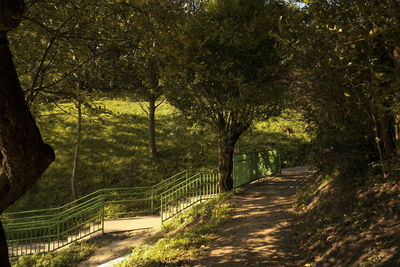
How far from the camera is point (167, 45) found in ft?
20.8

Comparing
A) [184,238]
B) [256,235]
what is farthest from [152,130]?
[256,235]

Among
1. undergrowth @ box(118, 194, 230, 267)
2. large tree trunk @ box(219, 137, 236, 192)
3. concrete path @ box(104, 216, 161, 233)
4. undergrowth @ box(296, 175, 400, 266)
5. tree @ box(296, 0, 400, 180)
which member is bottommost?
concrete path @ box(104, 216, 161, 233)

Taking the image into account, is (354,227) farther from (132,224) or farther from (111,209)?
(111,209)

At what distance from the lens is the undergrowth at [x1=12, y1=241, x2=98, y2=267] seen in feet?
35.1

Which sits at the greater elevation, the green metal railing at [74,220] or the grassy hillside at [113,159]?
the grassy hillside at [113,159]

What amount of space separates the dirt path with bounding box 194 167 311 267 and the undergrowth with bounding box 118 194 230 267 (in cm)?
34

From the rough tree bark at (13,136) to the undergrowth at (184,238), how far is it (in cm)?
364

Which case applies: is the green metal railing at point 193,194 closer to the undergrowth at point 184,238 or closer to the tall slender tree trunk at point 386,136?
the undergrowth at point 184,238

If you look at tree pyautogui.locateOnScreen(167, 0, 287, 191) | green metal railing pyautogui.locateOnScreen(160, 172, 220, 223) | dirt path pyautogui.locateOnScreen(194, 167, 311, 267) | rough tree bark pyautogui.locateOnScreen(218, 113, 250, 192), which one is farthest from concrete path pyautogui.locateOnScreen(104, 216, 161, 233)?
tree pyautogui.locateOnScreen(167, 0, 287, 191)

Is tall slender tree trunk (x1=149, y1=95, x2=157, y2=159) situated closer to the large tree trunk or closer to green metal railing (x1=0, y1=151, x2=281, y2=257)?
green metal railing (x1=0, y1=151, x2=281, y2=257)

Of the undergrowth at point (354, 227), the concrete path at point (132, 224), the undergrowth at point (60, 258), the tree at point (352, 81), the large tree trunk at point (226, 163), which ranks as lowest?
the undergrowth at point (60, 258)

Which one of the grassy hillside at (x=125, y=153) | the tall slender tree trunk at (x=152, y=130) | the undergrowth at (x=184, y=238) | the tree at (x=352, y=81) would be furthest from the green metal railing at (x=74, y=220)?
the tree at (x=352, y=81)

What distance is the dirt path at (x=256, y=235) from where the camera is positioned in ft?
22.2

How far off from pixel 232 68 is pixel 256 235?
5878 millimetres
